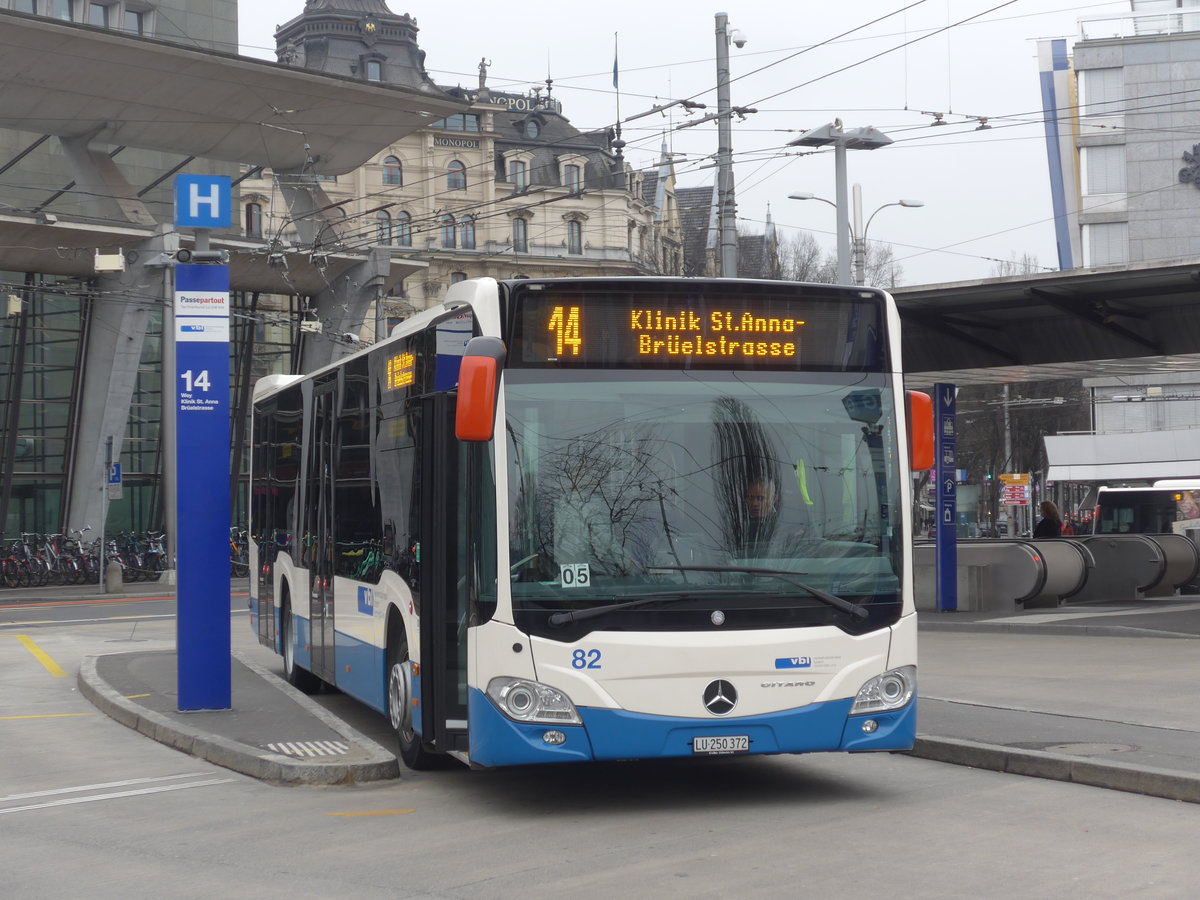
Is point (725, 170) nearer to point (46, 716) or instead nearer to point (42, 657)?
point (42, 657)

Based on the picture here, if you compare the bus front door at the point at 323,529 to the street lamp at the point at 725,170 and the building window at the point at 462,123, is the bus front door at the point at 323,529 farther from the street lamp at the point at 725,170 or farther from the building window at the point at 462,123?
the building window at the point at 462,123

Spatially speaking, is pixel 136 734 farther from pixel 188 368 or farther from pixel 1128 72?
pixel 1128 72

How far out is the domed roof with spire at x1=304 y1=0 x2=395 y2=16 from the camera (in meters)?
89.2

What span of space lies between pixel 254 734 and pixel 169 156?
3761cm

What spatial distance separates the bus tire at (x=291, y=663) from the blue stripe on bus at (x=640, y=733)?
243 inches

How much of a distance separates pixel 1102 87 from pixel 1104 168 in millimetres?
3578

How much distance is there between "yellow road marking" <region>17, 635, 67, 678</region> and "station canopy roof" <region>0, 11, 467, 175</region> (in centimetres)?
1210

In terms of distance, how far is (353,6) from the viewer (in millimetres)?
89938

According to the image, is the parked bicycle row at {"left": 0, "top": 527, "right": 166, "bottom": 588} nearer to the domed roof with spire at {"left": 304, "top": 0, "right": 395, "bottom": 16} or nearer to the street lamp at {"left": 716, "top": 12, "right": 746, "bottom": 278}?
the street lamp at {"left": 716, "top": 12, "right": 746, "bottom": 278}

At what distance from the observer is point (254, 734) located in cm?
1094

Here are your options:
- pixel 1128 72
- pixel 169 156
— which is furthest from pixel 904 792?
pixel 1128 72

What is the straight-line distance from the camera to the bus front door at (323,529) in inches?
478

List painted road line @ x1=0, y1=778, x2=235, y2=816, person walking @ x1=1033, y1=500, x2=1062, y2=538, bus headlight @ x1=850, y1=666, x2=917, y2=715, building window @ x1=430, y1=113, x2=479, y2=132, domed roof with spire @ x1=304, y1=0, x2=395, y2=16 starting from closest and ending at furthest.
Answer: bus headlight @ x1=850, y1=666, x2=917, y2=715
painted road line @ x1=0, y1=778, x2=235, y2=816
person walking @ x1=1033, y1=500, x2=1062, y2=538
domed roof with spire @ x1=304, y1=0, x2=395, y2=16
building window @ x1=430, y1=113, x2=479, y2=132

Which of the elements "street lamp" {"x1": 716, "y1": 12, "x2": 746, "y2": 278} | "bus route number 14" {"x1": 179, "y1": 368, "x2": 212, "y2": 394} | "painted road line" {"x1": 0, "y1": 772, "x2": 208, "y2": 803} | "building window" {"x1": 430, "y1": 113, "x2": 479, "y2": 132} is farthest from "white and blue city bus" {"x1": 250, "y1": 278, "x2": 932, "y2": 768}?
"building window" {"x1": 430, "y1": 113, "x2": 479, "y2": 132}
